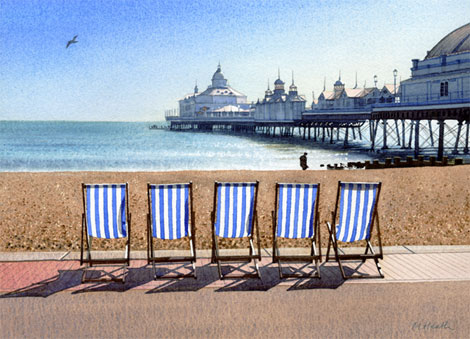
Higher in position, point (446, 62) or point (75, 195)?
point (446, 62)

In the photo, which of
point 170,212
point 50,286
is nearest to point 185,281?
point 170,212

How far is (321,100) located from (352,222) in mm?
80933

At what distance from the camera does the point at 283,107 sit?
89.1m

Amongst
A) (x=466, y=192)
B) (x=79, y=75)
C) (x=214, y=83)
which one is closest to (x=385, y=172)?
(x=466, y=192)

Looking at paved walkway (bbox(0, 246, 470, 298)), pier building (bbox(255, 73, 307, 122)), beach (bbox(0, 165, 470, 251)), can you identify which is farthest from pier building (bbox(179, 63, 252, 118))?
paved walkway (bbox(0, 246, 470, 298))

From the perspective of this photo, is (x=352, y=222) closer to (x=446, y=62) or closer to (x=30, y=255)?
(x=30, y=255)

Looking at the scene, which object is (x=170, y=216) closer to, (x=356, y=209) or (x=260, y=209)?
(x=356, y=209)

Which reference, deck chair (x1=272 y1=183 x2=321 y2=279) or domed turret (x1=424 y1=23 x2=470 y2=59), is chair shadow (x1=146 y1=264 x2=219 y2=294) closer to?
deck chair (x1=272 y1=183 x2=321 y2=279)

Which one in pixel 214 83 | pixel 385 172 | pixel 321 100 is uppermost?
pixel 214 83

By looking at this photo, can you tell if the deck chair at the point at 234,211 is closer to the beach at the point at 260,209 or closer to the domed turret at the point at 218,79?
the beach at the point at 260,209

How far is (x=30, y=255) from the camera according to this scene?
6242 millimetres

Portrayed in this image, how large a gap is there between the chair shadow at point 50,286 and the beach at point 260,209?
2032mm
